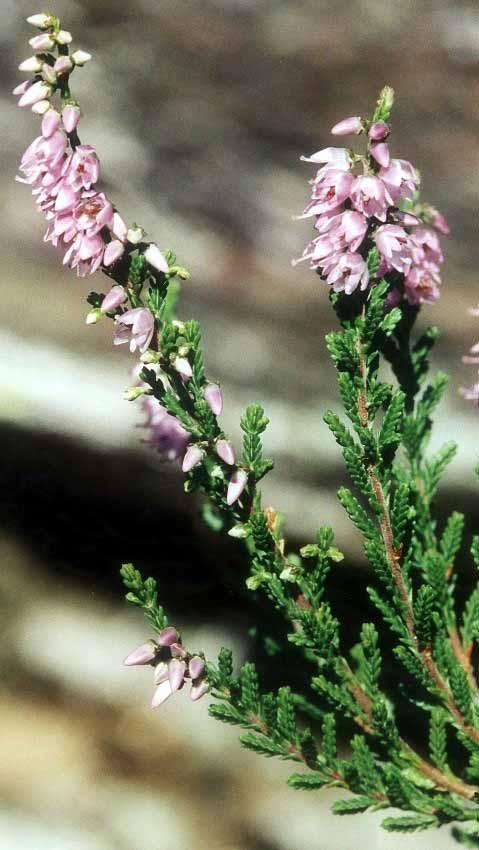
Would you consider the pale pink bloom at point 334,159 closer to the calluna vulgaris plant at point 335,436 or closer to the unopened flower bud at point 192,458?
the calluna vulgaris plant at point 335,436

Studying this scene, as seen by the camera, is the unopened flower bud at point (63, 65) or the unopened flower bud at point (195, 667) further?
the unopened flower bud at point (195, 667)

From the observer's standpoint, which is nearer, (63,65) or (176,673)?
(63,65)

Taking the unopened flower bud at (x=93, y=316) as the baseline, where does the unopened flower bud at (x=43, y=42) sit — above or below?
above

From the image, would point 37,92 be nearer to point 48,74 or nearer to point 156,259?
point 48,74

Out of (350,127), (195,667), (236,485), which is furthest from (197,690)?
(350,127)

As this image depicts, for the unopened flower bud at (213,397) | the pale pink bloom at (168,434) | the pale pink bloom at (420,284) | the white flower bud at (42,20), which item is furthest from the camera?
the pale pink bloom at (168,434)

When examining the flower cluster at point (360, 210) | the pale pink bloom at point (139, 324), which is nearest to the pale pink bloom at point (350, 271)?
the flower cluster at point (360, 210)
